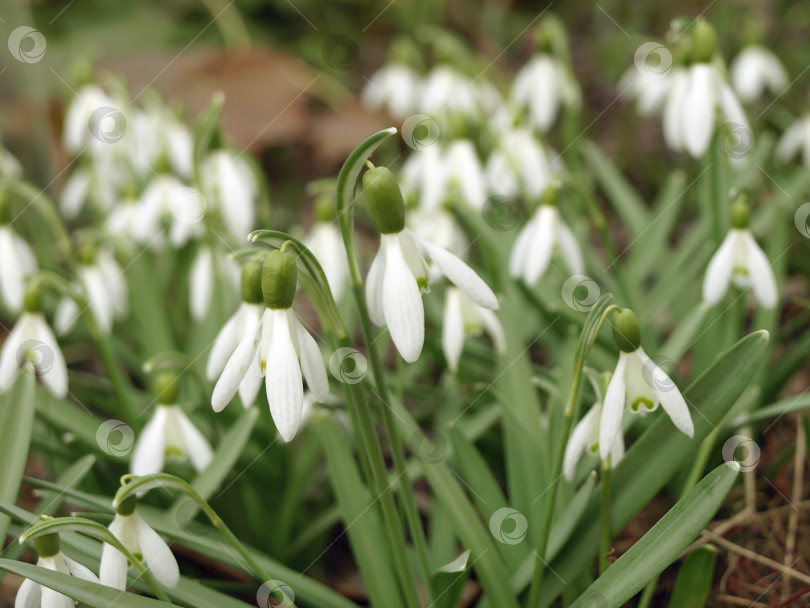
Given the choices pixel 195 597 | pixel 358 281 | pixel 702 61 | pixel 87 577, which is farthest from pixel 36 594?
pixel 702 61

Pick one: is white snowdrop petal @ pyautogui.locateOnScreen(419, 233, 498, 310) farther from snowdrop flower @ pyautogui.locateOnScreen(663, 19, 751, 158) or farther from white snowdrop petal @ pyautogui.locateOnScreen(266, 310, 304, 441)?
snowdrop flower @ pyautogui.locateOnScreen(663, 19, 751, 158)

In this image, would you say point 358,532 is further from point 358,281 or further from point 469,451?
point 358,281

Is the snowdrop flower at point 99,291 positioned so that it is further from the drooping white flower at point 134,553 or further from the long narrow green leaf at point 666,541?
the long narrow green leaf at point 666,541

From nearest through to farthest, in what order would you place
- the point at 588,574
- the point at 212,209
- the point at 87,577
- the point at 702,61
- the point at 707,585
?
the point at 87,577
the point at 707,585
the point at 588,574
the point at 702,61
the point at 212,209

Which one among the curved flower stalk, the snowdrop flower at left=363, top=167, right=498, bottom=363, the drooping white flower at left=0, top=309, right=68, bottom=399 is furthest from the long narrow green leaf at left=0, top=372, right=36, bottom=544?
the curved flower stalk

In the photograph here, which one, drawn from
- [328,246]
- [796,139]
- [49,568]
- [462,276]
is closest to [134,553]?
[49,568]

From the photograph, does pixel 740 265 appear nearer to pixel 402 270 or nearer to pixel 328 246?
pixel 402 270
